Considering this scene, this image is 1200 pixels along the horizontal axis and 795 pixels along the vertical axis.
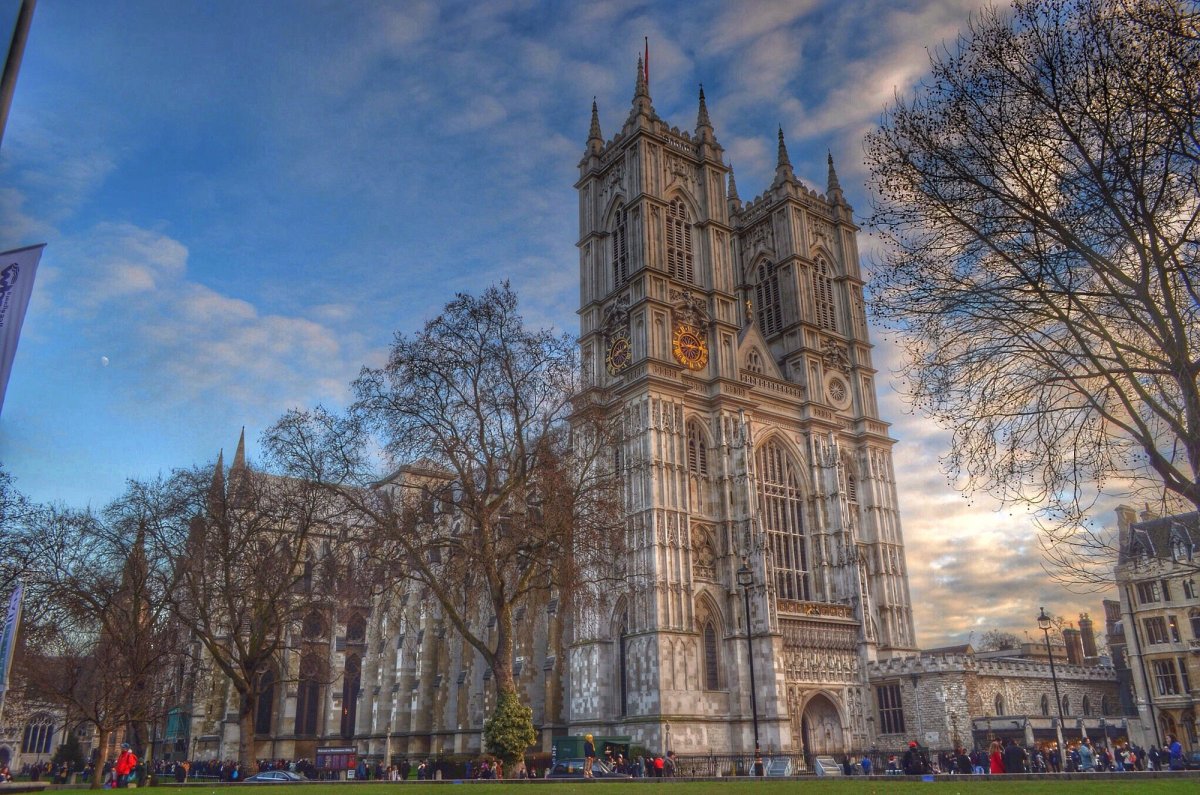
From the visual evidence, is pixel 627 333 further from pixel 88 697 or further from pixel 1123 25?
pixel 1123 25

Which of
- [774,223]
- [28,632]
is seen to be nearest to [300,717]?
[28,632]

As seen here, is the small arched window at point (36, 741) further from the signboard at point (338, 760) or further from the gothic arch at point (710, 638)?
the gothic arch at point (710, 638)

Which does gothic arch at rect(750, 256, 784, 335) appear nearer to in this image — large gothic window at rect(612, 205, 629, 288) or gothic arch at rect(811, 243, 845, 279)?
gothic arch at rect(811, 243, 845, 279)

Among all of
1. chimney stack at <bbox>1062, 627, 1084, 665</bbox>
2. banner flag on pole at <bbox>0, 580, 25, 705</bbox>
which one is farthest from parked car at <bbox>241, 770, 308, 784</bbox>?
chimney stack at <bbox>1062, 627, 1084, 665</bbox>

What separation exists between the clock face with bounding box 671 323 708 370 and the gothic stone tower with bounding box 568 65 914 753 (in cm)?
12

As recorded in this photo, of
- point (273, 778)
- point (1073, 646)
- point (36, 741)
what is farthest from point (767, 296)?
point (36, 741)

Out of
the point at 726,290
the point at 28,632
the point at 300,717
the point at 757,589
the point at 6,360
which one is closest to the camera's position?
the point at 6,360

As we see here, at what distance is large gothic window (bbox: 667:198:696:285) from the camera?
4645 centimetres

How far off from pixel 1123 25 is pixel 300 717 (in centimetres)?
5424

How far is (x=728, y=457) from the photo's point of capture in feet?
139

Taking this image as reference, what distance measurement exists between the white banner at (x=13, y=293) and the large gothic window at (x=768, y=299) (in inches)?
1809

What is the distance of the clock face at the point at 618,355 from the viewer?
142ft

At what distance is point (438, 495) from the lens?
24.2 metres

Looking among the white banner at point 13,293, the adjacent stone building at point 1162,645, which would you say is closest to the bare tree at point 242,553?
the white banner at point 13,293
